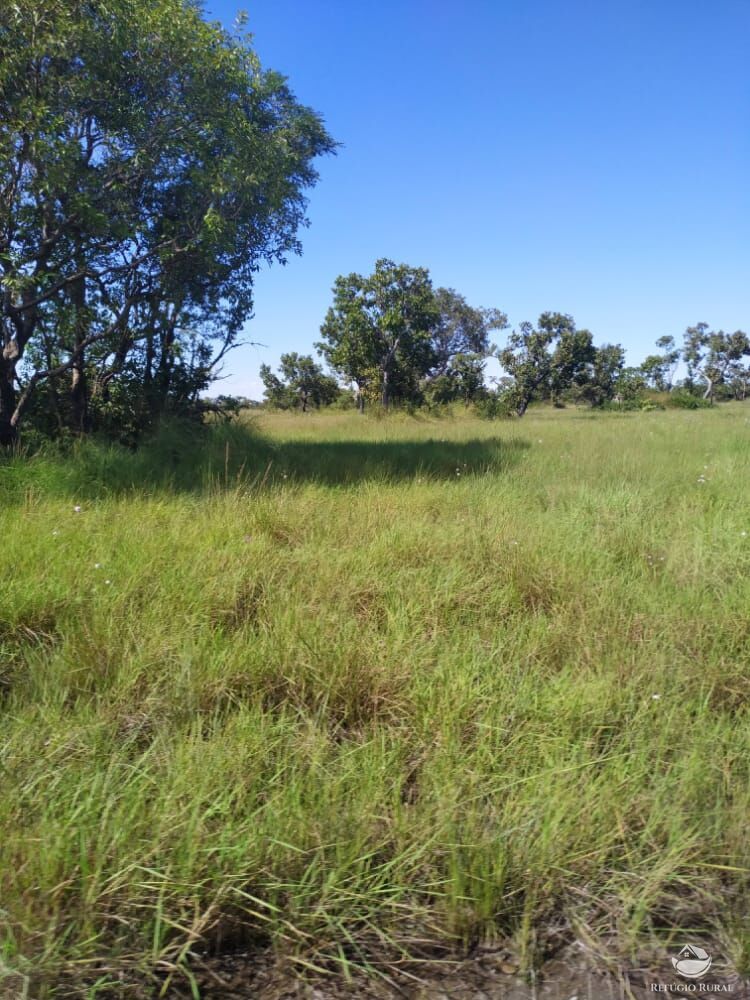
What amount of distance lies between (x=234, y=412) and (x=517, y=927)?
11441 mm

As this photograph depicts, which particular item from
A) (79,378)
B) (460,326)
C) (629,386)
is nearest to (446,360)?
(460,326)

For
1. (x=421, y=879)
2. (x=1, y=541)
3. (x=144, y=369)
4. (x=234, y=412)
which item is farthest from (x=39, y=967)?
(x=234, y=412)

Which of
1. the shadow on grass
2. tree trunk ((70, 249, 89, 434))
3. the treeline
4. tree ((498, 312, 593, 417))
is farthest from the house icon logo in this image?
tree ((498, 312, 593, 417))

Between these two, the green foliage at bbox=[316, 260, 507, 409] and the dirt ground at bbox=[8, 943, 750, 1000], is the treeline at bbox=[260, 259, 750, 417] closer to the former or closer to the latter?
the green foliage at bbox=[316, 260, 507, 409]

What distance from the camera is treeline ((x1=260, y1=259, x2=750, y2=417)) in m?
34.3

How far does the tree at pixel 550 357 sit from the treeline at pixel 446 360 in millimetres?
81

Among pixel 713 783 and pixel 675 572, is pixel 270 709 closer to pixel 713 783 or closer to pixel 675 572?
pixel 713 783

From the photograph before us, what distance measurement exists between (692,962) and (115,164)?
Result: 28.6 feet

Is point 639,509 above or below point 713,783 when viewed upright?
above

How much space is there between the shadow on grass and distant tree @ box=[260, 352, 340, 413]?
45852 mm

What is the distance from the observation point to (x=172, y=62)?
265 inches

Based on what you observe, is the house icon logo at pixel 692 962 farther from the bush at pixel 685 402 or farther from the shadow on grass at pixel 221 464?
the bush at pixel 685 402

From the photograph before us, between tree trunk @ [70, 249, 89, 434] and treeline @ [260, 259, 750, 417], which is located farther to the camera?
treeline @ [260, 259, 750, 417]

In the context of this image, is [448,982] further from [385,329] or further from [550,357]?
[550,357]
